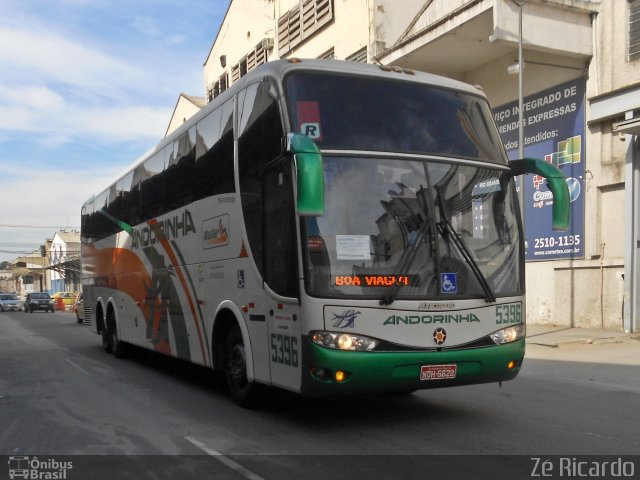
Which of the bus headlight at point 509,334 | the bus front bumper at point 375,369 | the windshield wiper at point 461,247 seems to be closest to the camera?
the bus front bumper at point 375,369

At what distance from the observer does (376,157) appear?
6.36 meters

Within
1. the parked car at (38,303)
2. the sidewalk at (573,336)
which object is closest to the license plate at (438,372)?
the sidewalk at (573,336)

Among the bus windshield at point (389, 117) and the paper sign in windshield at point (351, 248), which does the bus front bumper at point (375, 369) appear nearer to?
the paper sign in windshield at point (351, 248)

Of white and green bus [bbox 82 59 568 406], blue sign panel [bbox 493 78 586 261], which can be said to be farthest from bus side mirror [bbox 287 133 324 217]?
blue sign panel [bbox 493 78 586 261]

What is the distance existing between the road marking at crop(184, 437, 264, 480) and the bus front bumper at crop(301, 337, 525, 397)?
36.3 inches

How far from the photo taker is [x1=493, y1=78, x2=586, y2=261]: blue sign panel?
55.2 ft

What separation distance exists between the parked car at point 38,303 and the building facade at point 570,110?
3489cm

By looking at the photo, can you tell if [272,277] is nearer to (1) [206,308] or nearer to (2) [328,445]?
(2) [328,445]

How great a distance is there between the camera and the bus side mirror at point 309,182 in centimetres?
536

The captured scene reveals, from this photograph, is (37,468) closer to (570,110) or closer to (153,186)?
(153,186)

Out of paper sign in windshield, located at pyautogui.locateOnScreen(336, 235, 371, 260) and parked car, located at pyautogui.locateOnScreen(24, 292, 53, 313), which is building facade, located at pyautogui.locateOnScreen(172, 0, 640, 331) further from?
parked car, located at pyautogui.locateOnScreen(24, 292, 53, 313)

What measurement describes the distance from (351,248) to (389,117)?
4.92ft

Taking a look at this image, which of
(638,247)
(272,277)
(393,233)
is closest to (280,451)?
(272,277)

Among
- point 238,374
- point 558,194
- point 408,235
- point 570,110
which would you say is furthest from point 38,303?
point 558,194
